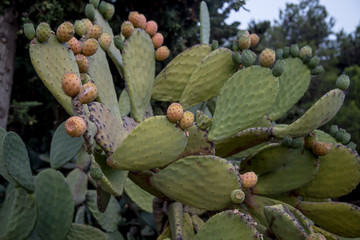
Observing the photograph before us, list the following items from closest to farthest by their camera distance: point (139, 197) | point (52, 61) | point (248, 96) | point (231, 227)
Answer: point (231, 227)
point (52, 61)
point (248, 96)
point (139, 197)

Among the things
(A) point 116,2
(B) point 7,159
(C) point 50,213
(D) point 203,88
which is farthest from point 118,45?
(A) point 116,2

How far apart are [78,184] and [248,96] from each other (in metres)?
0.98

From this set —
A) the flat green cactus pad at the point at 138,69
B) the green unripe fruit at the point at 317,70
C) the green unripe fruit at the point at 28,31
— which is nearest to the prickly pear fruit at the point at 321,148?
the green unripe fruit at the point at 317,70

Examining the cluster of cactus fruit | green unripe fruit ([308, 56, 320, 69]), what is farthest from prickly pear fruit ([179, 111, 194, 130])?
green unripe fruit ([308, 56, 320, 69])

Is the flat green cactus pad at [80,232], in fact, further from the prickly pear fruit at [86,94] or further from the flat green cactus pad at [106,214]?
the prickly pear fruit at [86,94]

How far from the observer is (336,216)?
4.49 ft

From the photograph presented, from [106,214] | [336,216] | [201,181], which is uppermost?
[201,181]

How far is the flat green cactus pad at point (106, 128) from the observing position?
103 centimetres

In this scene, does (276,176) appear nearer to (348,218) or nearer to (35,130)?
(348,218)

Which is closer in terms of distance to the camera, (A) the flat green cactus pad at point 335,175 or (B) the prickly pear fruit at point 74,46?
(B) the prickly pear fruit at point 74,46

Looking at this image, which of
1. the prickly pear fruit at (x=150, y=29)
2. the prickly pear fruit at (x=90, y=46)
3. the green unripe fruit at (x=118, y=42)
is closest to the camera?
the prickly pear fruit at (x=90, y=46)

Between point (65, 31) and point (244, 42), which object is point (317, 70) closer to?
point (244, 42)

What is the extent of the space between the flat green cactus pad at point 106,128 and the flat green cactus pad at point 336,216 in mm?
698

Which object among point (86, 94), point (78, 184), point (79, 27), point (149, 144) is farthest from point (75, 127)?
point (78, 184)
